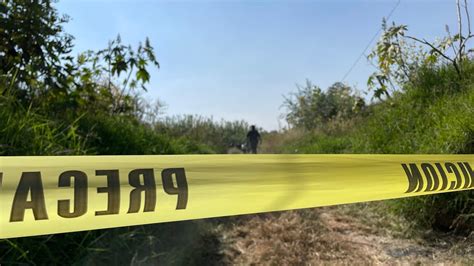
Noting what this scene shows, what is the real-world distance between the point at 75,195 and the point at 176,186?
498 millimetres

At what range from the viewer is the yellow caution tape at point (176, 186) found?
1711mm

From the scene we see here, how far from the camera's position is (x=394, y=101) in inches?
212

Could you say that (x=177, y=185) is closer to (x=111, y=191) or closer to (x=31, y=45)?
(x=111, y=191)

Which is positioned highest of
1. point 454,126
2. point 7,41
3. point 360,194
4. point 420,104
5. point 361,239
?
point 7,41

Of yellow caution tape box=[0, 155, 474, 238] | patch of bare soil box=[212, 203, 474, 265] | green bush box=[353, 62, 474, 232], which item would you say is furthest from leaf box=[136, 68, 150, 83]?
yellow caution tape box=[0, 155, 474, 238]

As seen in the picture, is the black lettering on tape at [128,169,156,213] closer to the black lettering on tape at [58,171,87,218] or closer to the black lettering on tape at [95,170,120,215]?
the black lettering on tape at [95,170,120,215]

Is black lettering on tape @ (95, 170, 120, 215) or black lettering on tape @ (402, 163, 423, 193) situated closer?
black lettering on tape @ (95, 170, 120, 215)

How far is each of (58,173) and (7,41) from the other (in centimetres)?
302

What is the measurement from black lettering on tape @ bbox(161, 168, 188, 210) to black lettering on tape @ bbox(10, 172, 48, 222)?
0.58 m

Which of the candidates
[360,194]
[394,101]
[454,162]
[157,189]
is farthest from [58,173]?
[394,101]

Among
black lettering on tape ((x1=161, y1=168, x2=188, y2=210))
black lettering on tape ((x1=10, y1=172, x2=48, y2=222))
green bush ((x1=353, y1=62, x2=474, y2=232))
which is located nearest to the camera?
black lettering on tape ((x1=10, y1=172, x2=48, y2=222))

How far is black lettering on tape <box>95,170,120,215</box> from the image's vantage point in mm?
1817

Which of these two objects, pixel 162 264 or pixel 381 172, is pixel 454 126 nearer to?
pixel 381 172

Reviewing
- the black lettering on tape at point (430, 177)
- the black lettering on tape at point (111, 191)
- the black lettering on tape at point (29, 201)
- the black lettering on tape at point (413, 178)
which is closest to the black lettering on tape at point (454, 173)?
the black lettering on tape at point (430, 177)
